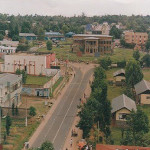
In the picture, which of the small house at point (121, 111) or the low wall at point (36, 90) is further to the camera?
the low wall at point (36, 90)

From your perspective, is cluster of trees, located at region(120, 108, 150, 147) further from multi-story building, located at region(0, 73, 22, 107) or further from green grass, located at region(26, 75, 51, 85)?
green grass, located at region(26, 75, 51, 85)

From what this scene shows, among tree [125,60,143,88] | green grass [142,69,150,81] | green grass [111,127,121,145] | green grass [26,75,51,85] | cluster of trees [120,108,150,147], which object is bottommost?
green grass [111,127,121,145]

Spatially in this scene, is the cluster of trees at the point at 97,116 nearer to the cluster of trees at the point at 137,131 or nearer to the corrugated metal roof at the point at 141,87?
the cluster of trees at the point at 137,131

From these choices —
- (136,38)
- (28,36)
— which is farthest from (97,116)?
(28,36)

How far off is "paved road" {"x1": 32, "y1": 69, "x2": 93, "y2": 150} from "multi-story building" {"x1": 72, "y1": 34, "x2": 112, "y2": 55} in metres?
21.4

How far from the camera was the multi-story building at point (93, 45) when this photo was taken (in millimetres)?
58906

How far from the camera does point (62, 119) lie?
25.5 meters

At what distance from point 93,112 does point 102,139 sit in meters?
1.77

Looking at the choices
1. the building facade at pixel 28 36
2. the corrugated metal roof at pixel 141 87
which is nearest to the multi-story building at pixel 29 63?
the corrugated metal roof at pixel 141 87

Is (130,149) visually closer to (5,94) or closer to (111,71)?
(5,94)

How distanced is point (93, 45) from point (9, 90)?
110 feet

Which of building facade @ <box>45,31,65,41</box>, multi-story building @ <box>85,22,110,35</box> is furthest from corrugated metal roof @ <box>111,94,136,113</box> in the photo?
multi-story building @ <box>85,22,110,35</box>

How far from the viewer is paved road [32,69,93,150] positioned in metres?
21.4

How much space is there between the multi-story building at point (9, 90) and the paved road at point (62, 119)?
11.4ft
